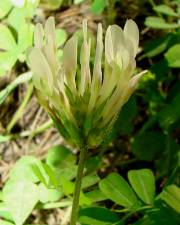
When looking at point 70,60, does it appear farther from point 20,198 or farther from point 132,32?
point 20,198

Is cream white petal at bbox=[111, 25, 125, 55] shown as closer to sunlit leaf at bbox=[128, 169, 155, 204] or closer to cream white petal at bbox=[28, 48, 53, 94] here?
cream white petal at bbox=[28, 48, 53, 94]

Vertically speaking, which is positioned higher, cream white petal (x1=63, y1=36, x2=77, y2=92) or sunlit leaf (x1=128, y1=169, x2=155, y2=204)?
cream white petal (x1=63, y1=36, x2=77, y2=92)

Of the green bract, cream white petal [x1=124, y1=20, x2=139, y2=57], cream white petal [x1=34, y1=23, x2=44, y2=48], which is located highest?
cream white petal [x1=34, y1=23, x2=44, y2=48]

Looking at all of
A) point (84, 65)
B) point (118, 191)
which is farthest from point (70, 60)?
point (118, 191)

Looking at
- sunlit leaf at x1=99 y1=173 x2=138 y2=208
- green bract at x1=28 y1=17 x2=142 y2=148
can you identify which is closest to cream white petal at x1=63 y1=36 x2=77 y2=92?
green bract at x1=28 y1=17 x2=142 y2=148

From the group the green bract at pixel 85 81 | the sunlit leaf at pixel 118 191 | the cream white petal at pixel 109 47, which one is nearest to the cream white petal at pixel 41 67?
the green bract at pixel 85 81

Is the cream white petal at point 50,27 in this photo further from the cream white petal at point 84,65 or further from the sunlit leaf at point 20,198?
the sunlit leaf at point 20,198

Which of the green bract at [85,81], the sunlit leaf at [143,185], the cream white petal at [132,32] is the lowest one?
the sunlit leaf at [143,185]

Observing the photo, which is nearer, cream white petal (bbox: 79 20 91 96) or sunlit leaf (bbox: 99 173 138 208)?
cream white petal (bbox: 79 20 91 96)

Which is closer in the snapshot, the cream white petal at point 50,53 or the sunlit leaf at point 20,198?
the cream white petal at point 50,53

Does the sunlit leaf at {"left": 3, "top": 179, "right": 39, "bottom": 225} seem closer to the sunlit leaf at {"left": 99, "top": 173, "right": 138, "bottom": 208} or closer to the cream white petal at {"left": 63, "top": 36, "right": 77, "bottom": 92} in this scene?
the sunlit leaf at {"left": 99, "top": 173, "right": 138, "bottom": 208}
